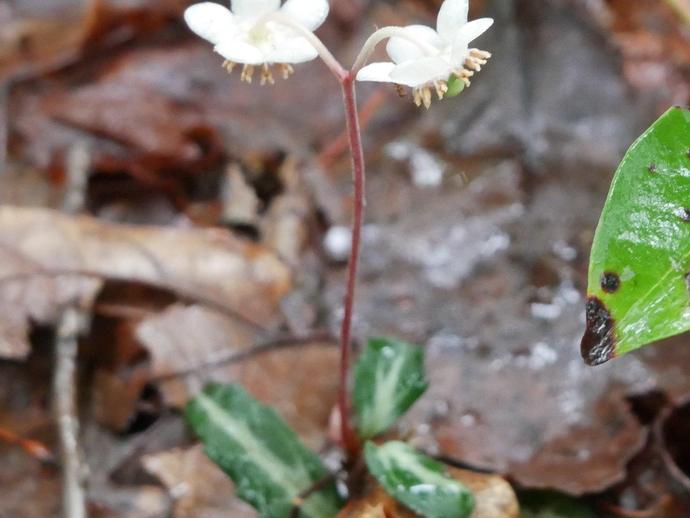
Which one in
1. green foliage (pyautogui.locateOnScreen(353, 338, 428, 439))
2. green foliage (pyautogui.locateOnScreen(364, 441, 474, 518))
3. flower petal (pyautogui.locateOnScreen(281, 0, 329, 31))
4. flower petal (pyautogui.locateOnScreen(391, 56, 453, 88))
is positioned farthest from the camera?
green foliage (pyautogui.locateOnScreen(353, 338, 428, 439))

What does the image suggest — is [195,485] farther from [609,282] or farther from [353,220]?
[609,282]

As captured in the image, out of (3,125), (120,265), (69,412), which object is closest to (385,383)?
(69,412)

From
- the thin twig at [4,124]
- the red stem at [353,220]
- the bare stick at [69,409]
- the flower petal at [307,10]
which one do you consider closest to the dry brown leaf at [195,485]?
the bare stick at [69,409]

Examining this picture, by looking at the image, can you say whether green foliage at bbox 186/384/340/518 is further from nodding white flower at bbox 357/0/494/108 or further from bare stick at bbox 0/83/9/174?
bare stick at bbox 0/83/9/174

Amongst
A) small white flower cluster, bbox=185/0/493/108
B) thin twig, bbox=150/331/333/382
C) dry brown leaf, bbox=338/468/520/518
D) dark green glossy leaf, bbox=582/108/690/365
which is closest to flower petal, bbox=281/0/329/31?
small white flower cluster, bbox=185/0/493/108

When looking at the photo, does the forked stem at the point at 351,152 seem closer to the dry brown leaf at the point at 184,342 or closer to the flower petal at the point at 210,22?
the flower petal at the point at 210,22
